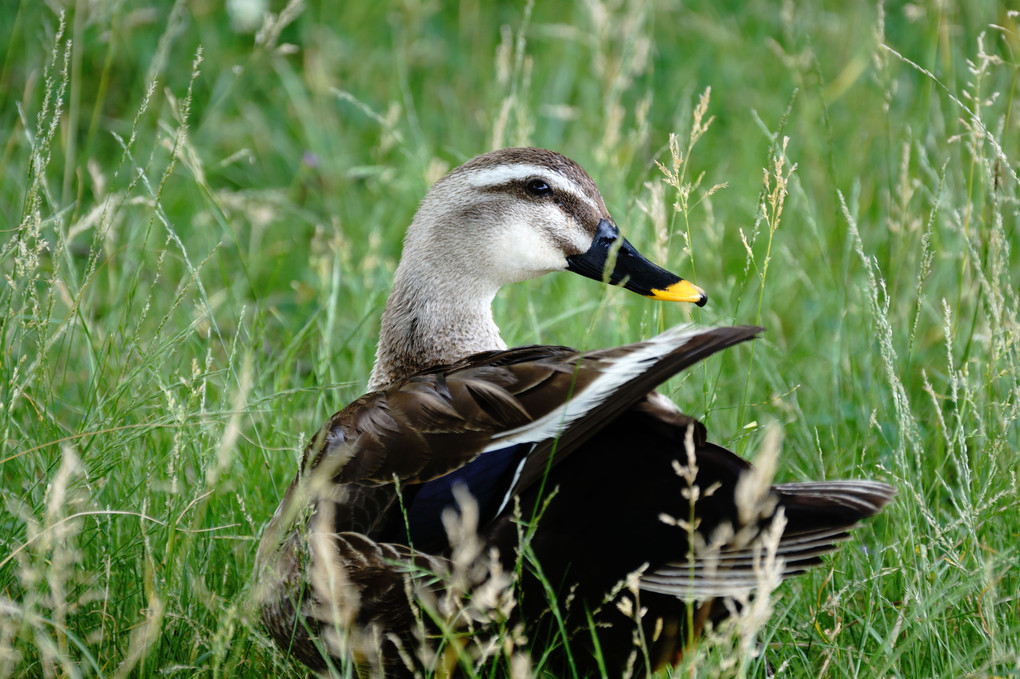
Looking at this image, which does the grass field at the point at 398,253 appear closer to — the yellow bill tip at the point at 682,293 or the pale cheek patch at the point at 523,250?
the yellow bill tip at the point at 682,293

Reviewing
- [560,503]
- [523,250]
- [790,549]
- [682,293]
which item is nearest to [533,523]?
[560,503]

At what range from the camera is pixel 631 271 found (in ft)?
9.80

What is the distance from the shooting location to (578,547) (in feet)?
6.98

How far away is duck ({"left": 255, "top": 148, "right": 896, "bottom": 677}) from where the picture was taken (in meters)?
2.04

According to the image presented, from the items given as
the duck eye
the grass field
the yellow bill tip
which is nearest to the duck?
the grass field

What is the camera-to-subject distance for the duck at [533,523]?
2041mm

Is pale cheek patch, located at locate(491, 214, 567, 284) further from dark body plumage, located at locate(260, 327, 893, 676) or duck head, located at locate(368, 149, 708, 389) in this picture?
dark body plumage, located at locate(260, 327, 893, 676)

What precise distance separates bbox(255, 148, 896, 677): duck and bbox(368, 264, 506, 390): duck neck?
0.58 metres

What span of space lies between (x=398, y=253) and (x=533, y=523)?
3.12 m

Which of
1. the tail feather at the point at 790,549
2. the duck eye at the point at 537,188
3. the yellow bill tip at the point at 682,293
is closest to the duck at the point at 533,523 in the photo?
the tail feather at the point at 790,549

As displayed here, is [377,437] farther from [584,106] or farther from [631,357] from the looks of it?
[584,106]

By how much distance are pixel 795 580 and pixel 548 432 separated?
3.27 ft

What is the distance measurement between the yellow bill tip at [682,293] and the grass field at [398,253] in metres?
0.13

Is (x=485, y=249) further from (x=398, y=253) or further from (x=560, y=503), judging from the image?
(x=398, y=253)
